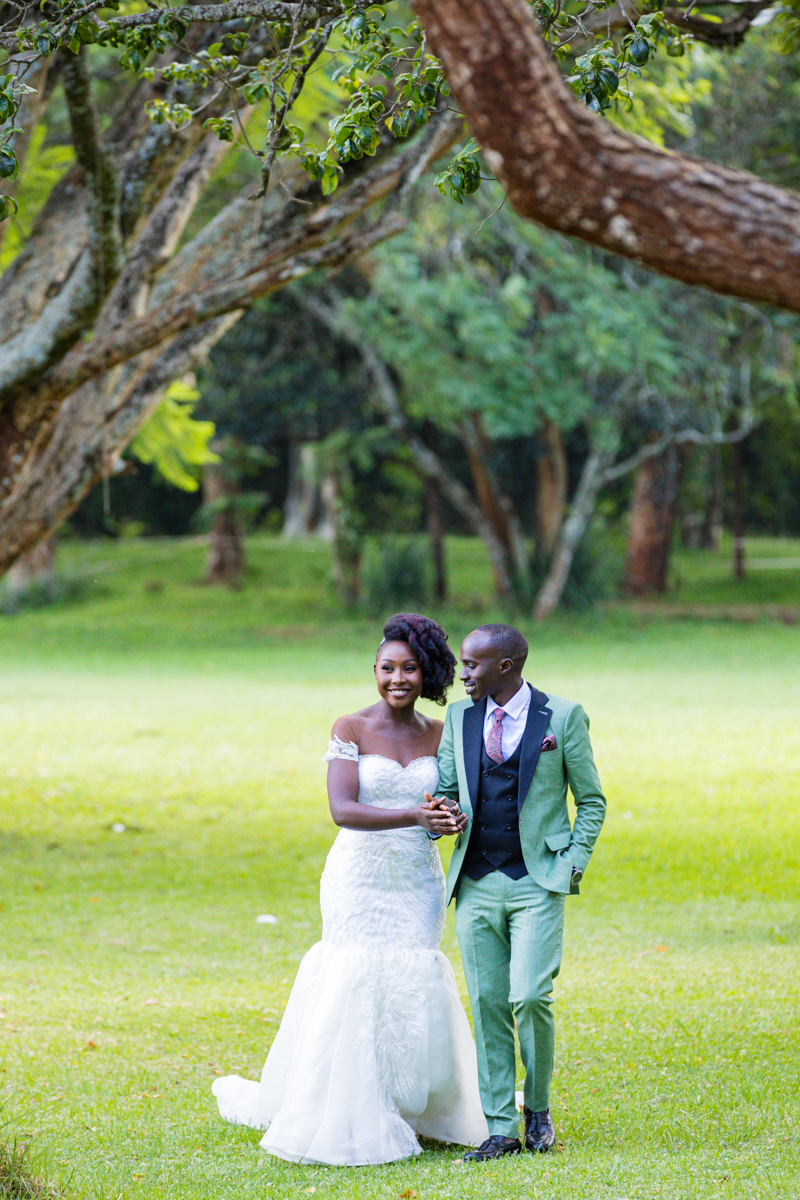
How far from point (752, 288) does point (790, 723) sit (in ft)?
43.3

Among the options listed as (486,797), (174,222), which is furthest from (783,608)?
(486,797)

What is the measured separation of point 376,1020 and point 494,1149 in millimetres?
563

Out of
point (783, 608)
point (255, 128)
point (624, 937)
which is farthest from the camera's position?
point (783, 608)

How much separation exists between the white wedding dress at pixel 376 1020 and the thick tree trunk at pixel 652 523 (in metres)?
24.6

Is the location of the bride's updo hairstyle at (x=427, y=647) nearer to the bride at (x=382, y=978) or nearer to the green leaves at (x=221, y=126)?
the bride at (x=382, y=978)

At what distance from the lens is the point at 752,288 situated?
2.76 metres

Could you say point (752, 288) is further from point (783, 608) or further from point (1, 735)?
point (783, 608)

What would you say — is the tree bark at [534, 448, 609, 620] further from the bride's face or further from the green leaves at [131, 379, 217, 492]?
the bride's face

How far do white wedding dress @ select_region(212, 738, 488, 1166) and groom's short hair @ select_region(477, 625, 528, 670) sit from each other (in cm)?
51

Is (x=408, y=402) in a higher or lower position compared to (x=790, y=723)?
higher

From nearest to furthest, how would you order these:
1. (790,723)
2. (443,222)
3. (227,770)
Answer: (227,770) → (790,723) → (443,222)

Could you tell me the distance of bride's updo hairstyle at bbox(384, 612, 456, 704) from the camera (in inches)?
186

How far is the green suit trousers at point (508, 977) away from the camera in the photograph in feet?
14.3

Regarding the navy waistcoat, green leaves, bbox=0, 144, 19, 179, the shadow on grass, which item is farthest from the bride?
green leaves, bbox=0, 144, 19, 179
